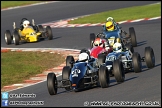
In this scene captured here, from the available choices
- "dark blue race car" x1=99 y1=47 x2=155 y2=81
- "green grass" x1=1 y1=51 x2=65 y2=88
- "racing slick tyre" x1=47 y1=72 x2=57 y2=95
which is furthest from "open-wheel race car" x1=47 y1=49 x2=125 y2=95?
"green grass" x1=1 y1=51 x2=65 y2=88

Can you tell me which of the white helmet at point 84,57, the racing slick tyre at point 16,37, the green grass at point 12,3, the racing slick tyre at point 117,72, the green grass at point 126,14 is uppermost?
the green grass at point 12,3

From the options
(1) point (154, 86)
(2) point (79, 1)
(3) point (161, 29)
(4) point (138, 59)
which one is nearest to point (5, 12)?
(2) point (79, 1)

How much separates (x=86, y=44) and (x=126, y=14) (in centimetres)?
984

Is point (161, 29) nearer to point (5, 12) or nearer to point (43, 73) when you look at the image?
point (43, 73)

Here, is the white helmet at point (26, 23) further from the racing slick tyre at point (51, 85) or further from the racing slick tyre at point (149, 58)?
the racing slick tyre at point (51, 85)

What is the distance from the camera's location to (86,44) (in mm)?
26625

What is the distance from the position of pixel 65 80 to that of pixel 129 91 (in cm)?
191

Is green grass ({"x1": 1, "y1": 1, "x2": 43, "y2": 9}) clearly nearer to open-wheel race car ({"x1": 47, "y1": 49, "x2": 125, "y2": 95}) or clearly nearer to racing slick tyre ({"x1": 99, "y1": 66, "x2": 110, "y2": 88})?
open-wheel race car ({"x1": 47, "y1": 49, "x2": 125, "y2": 95})

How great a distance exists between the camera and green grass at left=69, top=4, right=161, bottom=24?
34.1 m

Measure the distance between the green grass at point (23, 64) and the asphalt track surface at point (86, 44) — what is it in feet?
5.21

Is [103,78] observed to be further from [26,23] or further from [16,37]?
[26,23]

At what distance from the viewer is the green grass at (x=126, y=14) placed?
112 feet

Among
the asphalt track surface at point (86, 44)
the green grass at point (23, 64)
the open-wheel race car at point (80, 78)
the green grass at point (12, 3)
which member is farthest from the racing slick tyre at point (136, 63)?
the green grass at point (12, 3)

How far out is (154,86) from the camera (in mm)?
15508
